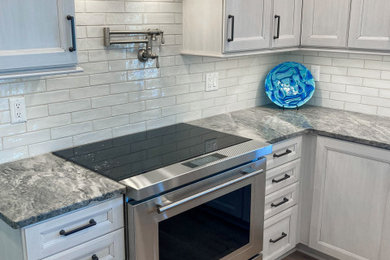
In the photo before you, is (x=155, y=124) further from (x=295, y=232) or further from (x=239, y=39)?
(x=295, y=232)

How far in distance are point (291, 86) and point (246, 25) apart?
31.8 inches

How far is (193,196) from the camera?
2.01 meters

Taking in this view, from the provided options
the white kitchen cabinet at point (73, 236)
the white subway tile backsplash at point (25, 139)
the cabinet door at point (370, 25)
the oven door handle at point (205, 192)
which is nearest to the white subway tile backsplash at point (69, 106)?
the white subway tile backsplash at point (25, 139)

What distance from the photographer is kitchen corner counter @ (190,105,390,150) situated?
255 centimetres

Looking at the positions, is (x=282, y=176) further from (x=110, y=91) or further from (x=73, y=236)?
(x=73, y=236)

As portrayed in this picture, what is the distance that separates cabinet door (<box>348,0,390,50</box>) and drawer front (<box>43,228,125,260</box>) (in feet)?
6.13

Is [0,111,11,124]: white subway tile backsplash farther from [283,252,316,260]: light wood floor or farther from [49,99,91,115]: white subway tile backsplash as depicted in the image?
[283,252,316,260]: light wood floor

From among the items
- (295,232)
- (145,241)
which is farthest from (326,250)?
(145,241)

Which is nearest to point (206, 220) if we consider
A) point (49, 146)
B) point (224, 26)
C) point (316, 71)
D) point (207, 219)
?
point (207, 219)

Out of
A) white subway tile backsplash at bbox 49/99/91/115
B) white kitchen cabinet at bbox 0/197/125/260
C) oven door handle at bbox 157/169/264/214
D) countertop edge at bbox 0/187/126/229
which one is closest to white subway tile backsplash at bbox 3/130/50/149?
white subway tile backsplash at bbox 49/99/91/115

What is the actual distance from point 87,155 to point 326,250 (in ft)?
5.39

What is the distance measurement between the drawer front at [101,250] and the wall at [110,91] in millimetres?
643

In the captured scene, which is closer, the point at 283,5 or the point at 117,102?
the point at 117,102

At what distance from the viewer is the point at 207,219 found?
2.12m
